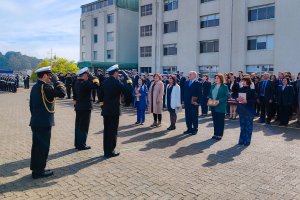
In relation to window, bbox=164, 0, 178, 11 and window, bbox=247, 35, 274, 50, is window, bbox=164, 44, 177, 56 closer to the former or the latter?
window, bbox=164, 0, 178, 11

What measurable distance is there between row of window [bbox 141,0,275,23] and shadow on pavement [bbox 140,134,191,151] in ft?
75.6

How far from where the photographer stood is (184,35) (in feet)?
119

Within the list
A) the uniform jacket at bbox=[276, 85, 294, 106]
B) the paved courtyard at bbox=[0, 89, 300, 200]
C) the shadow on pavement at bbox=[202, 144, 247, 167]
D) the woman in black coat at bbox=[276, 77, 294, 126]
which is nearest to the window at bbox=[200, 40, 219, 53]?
the woman in black coat at bbox=[276, 77, 294, 126]

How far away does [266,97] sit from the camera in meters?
12.4

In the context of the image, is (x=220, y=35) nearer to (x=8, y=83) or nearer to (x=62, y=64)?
(x=8, y=83)

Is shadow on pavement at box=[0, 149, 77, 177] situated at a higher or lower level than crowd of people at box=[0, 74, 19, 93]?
lower

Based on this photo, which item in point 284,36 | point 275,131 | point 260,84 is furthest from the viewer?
point 284,36

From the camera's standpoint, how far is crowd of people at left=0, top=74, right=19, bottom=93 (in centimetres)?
3086

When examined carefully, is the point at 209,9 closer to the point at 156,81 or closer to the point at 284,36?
the point at 284,36

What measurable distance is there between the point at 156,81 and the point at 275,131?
450 centimetres

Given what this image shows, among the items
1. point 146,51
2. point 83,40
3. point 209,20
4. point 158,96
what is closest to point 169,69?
point 146,51

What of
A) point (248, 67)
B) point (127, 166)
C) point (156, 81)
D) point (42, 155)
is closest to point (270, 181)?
point (127, 166)

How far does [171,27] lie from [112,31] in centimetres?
1414

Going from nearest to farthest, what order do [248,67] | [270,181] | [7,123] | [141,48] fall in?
[270,181] → [7,123] → [248,67] → [141,48]
